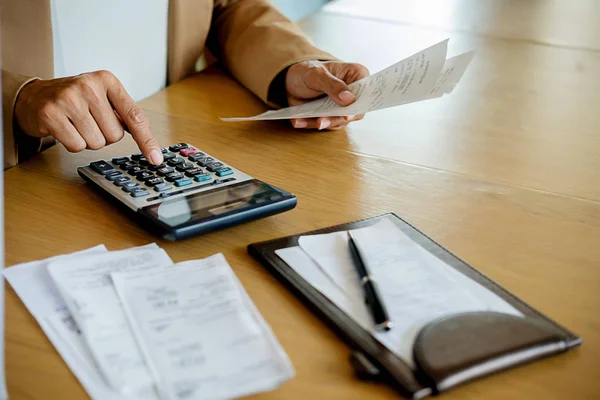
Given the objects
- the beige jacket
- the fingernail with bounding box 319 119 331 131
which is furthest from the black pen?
the beige jacket

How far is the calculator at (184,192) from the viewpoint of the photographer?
0.70 metres

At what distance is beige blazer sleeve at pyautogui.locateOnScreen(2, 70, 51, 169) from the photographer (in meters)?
0.85

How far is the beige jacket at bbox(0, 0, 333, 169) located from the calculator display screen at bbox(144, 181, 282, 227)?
0.26 m

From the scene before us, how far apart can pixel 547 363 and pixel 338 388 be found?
0.54 ft

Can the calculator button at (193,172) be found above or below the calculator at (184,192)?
above

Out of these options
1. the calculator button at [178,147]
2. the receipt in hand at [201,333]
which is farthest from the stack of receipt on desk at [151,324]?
the calculator button at [178,147]

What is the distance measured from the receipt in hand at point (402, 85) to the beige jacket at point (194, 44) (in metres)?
0.13

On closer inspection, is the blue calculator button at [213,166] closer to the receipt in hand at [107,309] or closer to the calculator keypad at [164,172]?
the calculator keypad at [164,172]

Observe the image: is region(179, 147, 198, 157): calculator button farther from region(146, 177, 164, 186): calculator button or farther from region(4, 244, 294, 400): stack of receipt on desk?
region(4, 244, 294, 400): stack of receipt on desk

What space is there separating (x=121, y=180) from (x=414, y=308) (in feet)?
1.17

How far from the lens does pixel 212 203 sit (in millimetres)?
735

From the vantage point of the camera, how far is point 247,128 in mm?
1018

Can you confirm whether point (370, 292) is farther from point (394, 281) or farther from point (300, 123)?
point (300, 123)

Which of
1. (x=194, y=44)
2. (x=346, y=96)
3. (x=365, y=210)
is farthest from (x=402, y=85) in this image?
(x=194, y=44)
